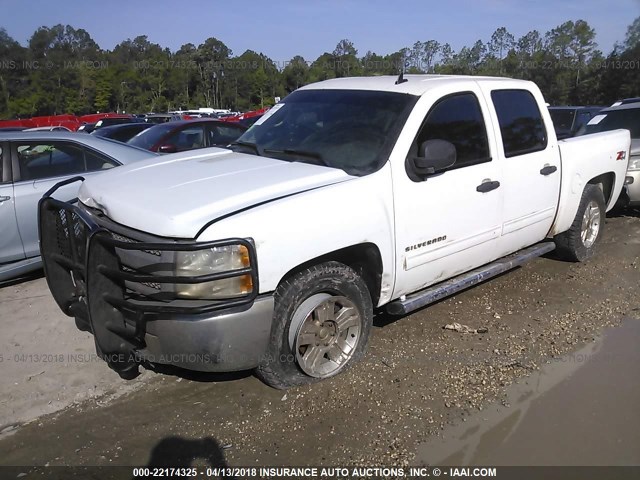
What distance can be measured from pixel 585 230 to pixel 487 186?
7.72 feet

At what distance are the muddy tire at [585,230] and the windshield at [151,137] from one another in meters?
6.25

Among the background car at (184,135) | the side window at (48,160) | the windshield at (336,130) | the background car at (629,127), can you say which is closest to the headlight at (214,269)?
the windshield at (336,130)

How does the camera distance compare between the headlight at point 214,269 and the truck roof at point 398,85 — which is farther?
the truck roof at point 398,85

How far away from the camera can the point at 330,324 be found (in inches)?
137

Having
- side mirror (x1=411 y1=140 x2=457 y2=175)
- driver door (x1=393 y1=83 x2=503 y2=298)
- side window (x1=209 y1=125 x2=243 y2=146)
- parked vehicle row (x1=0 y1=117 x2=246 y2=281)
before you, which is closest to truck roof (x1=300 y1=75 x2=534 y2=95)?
driver door (x1=393 y1=83 x2=503 y2=298)

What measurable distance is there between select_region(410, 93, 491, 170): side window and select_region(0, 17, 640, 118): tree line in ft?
68.0

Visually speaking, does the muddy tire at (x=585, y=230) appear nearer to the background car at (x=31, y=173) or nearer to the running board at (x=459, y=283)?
the running board at (x=459, y=283)

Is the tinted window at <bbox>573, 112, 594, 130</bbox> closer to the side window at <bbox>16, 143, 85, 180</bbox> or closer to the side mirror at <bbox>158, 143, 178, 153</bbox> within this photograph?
the side mirror at <bbox>158, 143, 178, 153</bbox>

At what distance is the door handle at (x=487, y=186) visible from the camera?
13.5 feet

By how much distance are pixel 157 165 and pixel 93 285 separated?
1.32 meters

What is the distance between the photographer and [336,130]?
397 cm

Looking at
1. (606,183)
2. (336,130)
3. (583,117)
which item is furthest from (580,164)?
(583,117)

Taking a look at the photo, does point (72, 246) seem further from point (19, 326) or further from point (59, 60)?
point (59, 60)

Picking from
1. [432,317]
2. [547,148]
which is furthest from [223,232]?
[547,148]
